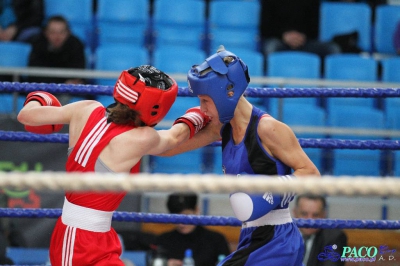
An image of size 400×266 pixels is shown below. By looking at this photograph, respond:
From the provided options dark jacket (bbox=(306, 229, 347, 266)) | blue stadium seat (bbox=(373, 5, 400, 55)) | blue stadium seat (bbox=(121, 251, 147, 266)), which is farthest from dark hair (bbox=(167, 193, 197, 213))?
blue stadium seat (bbox=(373, 5, 400, 55))

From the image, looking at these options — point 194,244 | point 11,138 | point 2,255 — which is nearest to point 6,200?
point 2,255

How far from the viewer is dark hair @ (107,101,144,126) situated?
283 centimetres

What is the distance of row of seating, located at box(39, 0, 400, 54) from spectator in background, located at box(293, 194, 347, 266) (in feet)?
11.3

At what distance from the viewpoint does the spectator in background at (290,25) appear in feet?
24.3

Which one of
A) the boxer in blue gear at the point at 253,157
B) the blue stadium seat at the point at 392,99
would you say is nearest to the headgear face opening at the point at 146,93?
the boxer in blue gear at the point at 253,157

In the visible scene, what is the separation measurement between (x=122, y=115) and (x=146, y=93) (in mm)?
150

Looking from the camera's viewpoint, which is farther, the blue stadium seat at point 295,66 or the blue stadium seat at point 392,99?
the blue stadium seat at point 295,66

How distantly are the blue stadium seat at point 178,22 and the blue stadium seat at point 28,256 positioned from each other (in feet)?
10.2

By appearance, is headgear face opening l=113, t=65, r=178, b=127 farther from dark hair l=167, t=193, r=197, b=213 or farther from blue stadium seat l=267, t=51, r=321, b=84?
blue stadium seat l=267, t=51, r=321, b=84

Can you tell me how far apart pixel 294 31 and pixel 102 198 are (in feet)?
16.5

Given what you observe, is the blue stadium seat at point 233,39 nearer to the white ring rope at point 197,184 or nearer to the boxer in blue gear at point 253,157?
the boxer in blue gear at point 253,157

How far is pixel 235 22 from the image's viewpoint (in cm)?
761

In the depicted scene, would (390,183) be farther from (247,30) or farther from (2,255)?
(247,30)

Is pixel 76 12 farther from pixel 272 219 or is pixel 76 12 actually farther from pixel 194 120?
pixel 272 219
